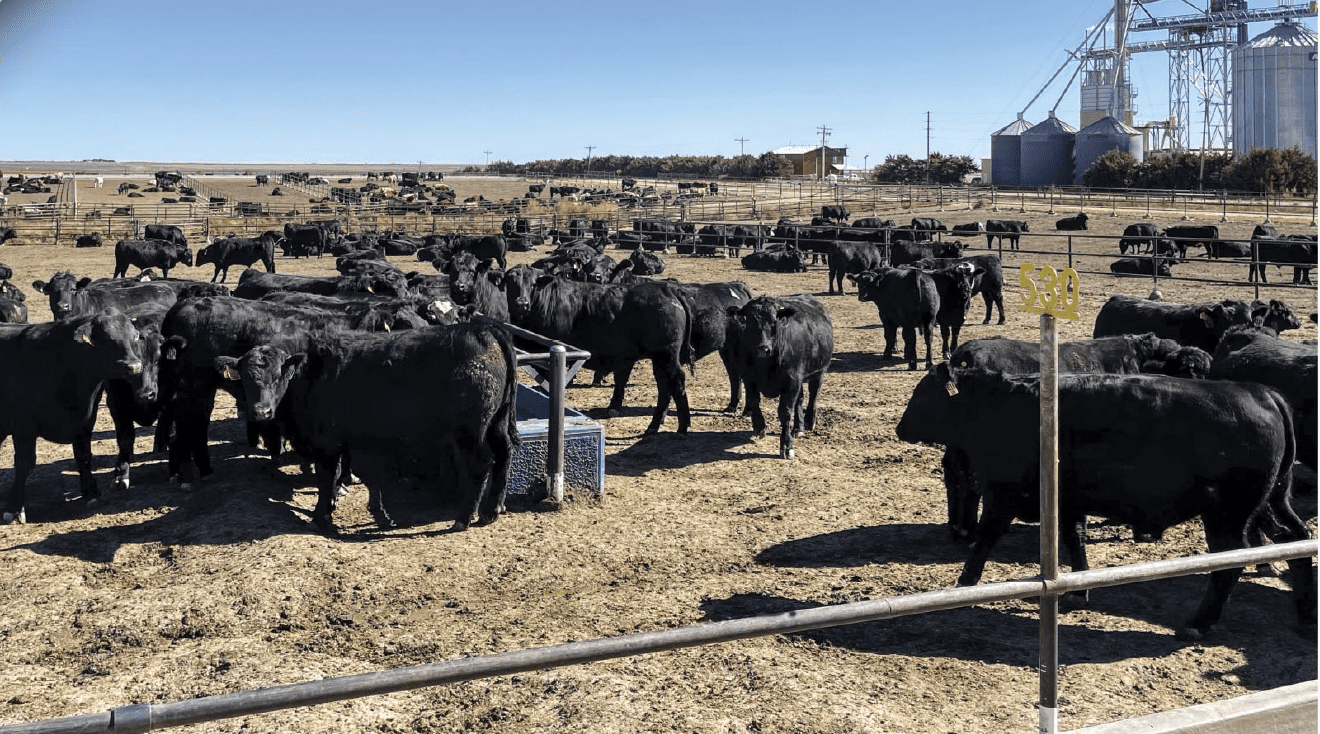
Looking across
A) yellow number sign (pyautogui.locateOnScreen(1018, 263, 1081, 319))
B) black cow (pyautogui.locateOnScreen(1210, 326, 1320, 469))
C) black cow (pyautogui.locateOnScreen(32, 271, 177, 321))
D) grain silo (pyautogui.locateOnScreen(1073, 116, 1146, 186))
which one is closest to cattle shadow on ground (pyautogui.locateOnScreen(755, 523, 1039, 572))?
black cow (pyautogui.locateOnScreen(1210, 326, 1320, 469))

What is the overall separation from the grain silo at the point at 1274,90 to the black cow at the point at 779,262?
51.3m

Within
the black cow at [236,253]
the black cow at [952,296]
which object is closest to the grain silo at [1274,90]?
the black cow at [236,253]

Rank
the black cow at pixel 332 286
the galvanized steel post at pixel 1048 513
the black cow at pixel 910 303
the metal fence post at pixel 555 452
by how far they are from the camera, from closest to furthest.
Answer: the galvanized steel post at pixel 1048 513, the metal fence post at pixel 555 452, the black cow at pixel 332 286, the black cow at pixel 910 303

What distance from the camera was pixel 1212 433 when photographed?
18.8 feet

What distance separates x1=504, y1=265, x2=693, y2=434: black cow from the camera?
10992 mm

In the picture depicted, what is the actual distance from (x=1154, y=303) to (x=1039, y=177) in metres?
60.1

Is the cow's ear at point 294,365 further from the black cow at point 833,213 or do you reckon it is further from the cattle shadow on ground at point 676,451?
the black cow at point 833,213

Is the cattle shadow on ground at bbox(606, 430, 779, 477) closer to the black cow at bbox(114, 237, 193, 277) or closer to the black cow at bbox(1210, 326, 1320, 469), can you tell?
the black cow at bbox(1210, 326, 1320, 469)

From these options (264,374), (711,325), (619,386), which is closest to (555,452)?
(264,374)

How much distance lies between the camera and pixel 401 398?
7.72 m

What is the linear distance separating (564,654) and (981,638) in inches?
139

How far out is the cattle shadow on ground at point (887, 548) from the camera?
23.2ft

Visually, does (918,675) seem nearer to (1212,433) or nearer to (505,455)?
(1212,433)

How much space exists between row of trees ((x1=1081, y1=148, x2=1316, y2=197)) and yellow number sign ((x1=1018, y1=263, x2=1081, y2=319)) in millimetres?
50085
